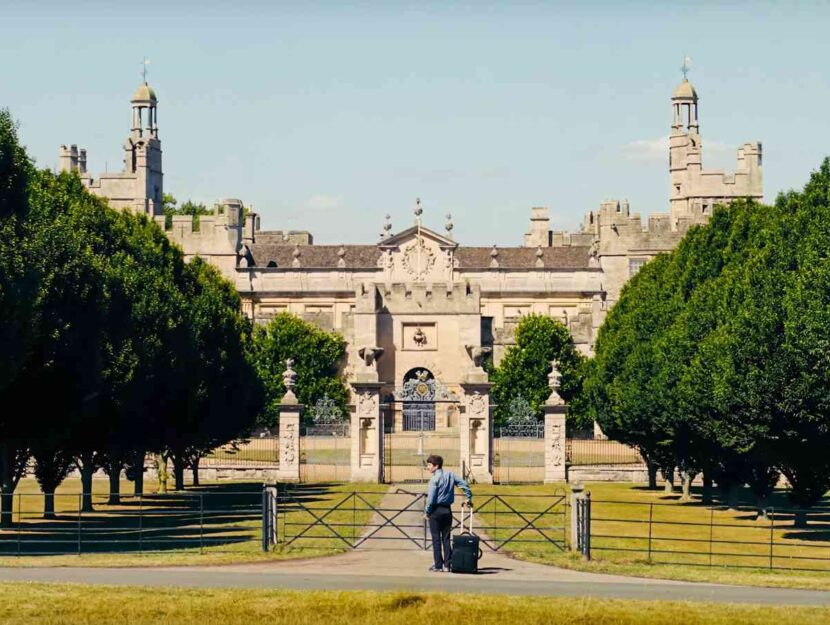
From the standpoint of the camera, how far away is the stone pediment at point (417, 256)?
5384 inches

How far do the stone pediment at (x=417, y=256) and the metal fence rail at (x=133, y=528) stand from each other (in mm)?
71097

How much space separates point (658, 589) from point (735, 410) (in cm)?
1986

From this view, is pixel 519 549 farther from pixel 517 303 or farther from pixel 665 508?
pixel 517 303

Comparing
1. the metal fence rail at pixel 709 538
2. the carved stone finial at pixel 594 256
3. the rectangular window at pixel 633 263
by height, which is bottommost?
the metal fence rail at pixel 709 538

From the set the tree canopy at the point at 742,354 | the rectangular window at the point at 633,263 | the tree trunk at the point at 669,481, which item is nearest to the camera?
the tree canopy at the point at 742,354

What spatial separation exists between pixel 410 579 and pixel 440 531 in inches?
64.2

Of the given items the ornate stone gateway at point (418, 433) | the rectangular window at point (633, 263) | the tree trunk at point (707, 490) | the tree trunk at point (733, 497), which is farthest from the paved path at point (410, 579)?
the rectangular window at point (633, 263)

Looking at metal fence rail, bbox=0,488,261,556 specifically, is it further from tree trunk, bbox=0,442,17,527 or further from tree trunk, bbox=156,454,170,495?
tree trunk, bbox=156,454,170,495

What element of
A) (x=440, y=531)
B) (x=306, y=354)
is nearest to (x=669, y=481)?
(x=440, y=531)

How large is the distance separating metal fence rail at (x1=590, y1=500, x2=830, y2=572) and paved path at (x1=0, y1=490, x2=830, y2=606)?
1822 mm

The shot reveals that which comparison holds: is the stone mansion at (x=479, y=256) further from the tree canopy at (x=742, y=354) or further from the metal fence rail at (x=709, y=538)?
the metal fence rail at (x=709, y=538)

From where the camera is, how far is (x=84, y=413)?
5334 centimetres

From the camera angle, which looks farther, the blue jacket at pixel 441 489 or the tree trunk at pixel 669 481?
the tree trunk at pixel 669 481

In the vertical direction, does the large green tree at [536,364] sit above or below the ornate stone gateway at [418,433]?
above
